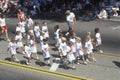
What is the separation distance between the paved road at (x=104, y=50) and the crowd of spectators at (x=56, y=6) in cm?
207

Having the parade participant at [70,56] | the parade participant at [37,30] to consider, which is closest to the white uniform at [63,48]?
the parade participant at [70,56]

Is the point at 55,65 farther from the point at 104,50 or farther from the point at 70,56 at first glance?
the point at 104,50

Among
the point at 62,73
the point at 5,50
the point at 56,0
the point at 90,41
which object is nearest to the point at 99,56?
the point at 90,41

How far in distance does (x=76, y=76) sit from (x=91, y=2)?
16.3 m

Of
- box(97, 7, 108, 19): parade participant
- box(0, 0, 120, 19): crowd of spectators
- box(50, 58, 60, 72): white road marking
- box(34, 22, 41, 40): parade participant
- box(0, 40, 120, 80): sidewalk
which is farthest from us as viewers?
box(0, 0, 120, 19): crowd of spectators

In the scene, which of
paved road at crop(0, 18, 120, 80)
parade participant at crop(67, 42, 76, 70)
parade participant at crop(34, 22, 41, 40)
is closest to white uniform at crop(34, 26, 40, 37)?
parade participant at crop(34, 22, 41, 40)

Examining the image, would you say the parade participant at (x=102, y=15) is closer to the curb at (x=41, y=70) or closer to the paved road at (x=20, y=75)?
the curb at (x=41, y=70)

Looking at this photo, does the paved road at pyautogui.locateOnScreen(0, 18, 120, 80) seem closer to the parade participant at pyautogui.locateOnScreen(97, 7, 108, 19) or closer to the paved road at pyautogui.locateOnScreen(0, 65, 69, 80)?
the parade participant at pyautogui.locateOnScreen(97, 7, 108, 19)

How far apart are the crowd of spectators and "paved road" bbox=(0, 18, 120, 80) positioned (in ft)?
6.78

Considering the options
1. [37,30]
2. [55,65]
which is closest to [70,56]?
[55,65]

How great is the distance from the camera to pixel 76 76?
20.2 meters

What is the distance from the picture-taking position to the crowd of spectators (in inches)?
1345

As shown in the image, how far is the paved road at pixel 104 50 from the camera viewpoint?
20.7m

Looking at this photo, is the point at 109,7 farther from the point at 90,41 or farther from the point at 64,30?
the point at 90,41
